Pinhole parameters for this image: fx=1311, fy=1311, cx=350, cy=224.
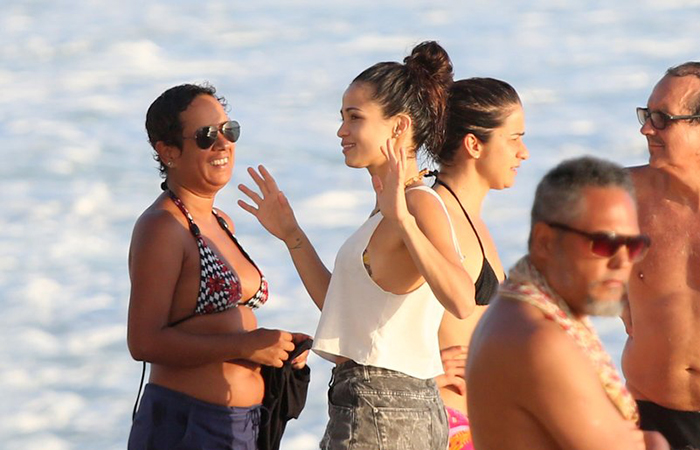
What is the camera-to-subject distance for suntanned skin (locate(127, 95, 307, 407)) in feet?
11.4

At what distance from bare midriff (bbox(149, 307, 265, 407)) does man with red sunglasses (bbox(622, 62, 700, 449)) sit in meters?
1.12

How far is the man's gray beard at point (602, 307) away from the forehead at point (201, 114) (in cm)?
165

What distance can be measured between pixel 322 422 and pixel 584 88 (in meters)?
6.49

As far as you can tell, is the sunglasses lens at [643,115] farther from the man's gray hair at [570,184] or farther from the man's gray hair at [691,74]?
the man's gray hair at [570,184]

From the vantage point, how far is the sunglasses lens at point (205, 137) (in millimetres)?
3652

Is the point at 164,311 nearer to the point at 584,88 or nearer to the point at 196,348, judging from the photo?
the point at 196,348

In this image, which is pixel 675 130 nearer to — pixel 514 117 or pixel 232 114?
pixel 514 117

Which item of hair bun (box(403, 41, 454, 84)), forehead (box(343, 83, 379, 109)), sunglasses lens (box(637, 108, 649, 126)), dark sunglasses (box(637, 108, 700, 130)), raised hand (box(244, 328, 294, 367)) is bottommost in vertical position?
raised hand (box(244, 328, 294, 367))

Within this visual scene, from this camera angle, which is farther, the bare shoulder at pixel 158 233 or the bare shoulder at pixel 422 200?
the bare shoulder at pixel 158 233

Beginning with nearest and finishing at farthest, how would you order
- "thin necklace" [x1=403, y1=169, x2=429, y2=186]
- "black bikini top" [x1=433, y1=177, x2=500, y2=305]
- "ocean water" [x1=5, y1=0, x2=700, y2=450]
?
1. "thin necklace" [x1=403, y1=169, x2=429, y2=186]
2. "black bikini top" [x1=433, y1=177, x2=500, y2=305]
3. "ocean water" [x1=5, y1=0, x2=700, y2=450]

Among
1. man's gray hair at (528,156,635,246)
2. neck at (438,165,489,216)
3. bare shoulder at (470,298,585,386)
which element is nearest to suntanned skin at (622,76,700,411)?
neck at (438,165,489,216)

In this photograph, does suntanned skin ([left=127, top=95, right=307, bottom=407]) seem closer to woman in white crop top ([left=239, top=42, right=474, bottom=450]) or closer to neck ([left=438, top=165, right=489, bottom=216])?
woman in white crop top ([left=239, top=42, right=474, bottom=450])

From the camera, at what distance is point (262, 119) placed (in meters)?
12.7

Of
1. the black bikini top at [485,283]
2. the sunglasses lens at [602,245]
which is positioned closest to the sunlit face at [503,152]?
the black bikini top at [485,283]
